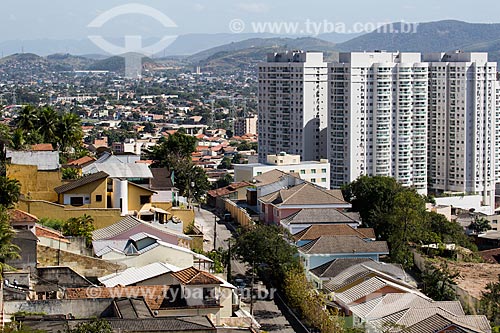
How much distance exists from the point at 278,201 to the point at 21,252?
14.9 meters

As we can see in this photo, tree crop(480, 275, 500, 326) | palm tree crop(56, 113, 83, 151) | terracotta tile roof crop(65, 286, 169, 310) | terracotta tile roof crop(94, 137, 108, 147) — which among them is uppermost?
palm tree crop(56, 113, 83, 151)

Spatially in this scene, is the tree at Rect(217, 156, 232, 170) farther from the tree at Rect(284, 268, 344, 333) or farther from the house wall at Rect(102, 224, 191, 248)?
the house wall at Rect(102, 224, 191, 248)

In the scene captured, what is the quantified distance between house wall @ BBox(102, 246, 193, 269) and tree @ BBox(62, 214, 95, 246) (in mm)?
1534

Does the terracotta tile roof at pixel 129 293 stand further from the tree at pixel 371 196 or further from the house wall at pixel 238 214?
the tree at pixel 371 196

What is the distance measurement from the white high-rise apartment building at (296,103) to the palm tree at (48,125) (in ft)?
96.3

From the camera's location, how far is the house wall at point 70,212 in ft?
77.3

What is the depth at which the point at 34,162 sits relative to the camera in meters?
25.4

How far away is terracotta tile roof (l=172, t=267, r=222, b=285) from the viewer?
17859 mm

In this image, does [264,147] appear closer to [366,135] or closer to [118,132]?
[366,135]

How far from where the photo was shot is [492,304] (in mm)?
23406

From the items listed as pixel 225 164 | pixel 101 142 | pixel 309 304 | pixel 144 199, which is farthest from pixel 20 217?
pixel 101 142

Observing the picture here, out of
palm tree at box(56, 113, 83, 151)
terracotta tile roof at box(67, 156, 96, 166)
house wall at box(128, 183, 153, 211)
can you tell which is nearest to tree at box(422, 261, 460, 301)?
house wall at box(128, 183, 153, 211)

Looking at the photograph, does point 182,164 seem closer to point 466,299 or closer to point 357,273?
point 357,273

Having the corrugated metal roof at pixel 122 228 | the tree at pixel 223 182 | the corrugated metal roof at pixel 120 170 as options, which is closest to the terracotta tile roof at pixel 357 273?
the corrugated metal roof at pixel 122 228
